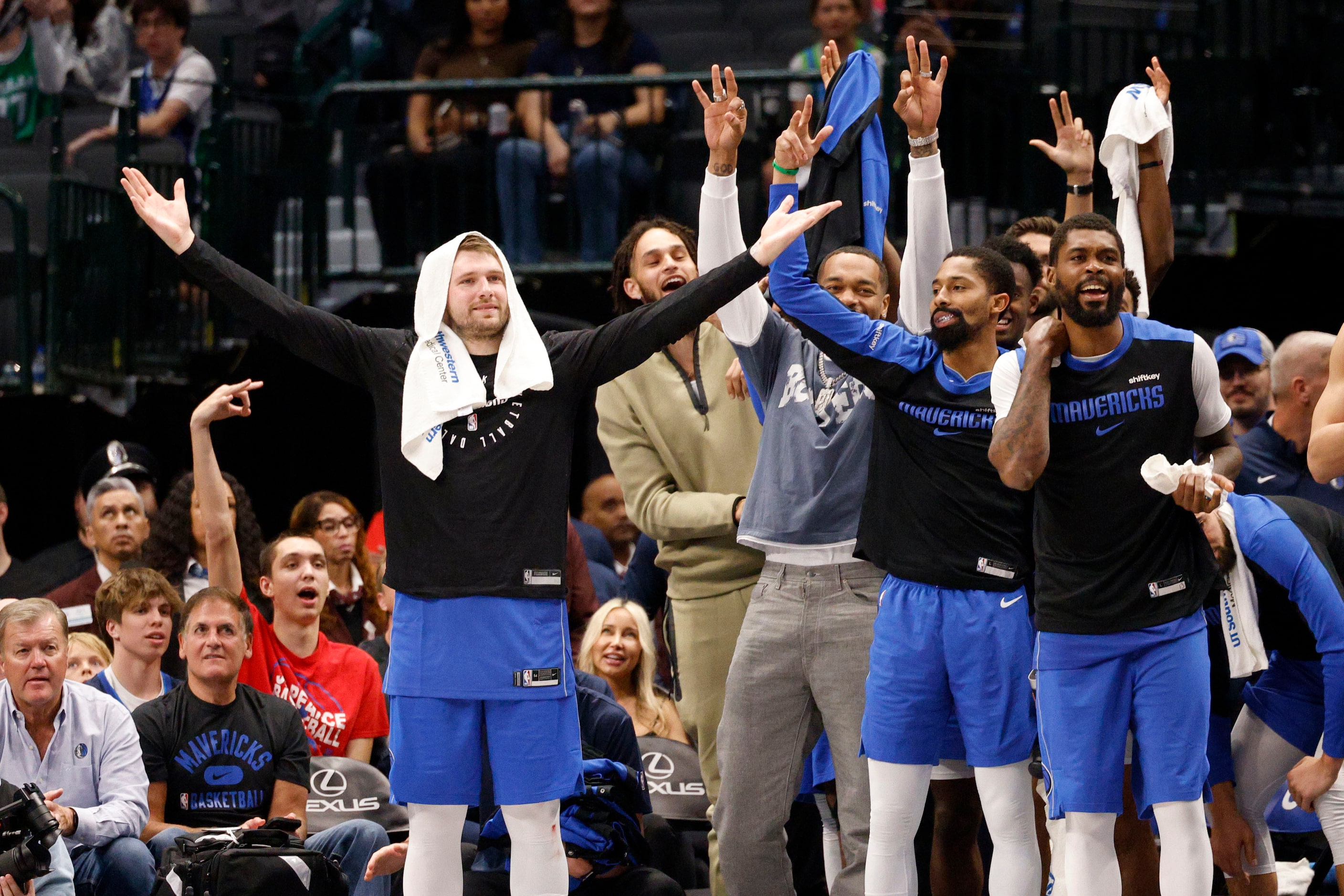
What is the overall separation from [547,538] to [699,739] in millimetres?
1126

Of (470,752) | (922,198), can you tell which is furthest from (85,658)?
(922,198)

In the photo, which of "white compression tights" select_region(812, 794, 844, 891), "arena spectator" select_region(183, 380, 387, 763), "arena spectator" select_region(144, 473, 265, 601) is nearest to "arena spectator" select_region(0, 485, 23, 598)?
"arena spectator" select_region(144, 473, 265, 601)

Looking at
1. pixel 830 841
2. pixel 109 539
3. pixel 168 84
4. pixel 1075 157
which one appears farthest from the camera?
pixel 168 84

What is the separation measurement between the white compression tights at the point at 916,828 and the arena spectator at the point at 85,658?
306 cm

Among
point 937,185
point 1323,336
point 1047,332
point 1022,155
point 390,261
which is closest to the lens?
point 1047,332

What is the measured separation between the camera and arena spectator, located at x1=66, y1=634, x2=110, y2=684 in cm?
625

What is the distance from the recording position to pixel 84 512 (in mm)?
7281

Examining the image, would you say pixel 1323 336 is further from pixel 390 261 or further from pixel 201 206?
pixel 201 206

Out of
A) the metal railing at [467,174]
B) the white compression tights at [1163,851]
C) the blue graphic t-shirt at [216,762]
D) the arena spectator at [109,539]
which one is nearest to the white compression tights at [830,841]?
the white compression tights at [1163,851]

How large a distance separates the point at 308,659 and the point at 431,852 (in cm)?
208

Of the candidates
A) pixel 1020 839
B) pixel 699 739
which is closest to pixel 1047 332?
pixel 1020 839

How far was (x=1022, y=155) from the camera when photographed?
8031 mm

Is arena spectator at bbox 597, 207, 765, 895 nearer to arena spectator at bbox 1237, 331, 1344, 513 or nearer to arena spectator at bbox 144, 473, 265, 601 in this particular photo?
arena spectator at bbox 1237, 331, 1344, 513

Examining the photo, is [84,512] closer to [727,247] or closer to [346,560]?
[346,560]
